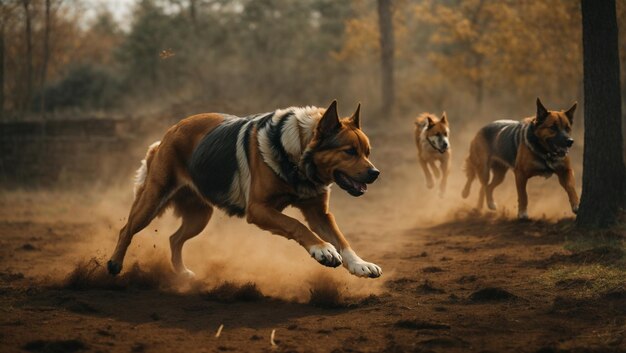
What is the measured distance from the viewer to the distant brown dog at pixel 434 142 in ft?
46.9

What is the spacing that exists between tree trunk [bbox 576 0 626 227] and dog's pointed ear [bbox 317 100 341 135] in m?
5.28

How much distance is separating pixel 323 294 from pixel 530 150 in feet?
21.8

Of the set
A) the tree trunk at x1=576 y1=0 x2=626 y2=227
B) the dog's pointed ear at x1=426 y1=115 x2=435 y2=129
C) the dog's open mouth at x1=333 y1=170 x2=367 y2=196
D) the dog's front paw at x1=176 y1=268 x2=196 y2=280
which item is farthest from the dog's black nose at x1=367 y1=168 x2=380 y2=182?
the dog's pointed ear at x1=426 y1=115 x2=435 y2=129

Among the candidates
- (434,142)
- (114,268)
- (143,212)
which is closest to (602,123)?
(434,142)

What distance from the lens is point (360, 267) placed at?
6.85 meters

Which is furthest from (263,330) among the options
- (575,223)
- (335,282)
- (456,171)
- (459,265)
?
→ (456,171)

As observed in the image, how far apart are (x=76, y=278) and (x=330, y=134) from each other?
3331mm

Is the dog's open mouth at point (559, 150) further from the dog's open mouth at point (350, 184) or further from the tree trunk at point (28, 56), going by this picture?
the tree trunk at point (28, 56)

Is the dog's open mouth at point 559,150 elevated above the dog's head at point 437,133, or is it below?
below

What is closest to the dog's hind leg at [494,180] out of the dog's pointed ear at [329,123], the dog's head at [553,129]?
the dog's head at [553,129]

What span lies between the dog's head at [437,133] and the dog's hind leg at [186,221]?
643 cm

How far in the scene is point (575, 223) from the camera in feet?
35.9

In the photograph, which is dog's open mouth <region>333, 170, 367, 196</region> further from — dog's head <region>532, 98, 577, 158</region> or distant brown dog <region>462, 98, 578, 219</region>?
dog's head <region>532, 98, 577, 158</region>

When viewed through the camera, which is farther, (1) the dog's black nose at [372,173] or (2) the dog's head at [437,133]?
(2) the dog's head at [437,133]
